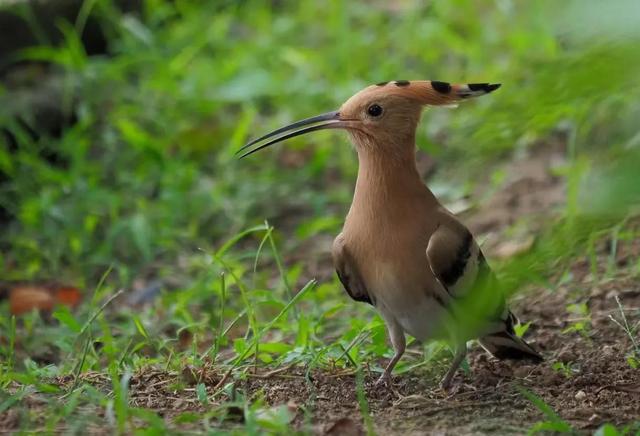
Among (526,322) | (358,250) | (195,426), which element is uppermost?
(358,250)

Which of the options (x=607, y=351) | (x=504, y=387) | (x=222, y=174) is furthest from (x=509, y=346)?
(x=222, y=174)

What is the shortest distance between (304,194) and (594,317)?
225 cm

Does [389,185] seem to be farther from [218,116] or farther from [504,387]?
[218,116]

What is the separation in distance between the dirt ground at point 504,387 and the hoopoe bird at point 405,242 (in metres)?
0.10

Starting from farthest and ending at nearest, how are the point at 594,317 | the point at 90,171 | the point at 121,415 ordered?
1. the point at 90,171
2. the point at 594,317
3. the point at 121,415

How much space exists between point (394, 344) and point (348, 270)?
25 centimetres

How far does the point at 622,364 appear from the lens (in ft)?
9.98

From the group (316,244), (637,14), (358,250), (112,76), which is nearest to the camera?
(637,14)

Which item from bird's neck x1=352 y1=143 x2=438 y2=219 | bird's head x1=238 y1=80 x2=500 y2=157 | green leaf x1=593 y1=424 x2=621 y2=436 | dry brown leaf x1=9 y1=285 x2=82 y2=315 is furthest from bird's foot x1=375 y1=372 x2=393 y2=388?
dry brown leaf x1=9 y1=285 x2=82 y2=315

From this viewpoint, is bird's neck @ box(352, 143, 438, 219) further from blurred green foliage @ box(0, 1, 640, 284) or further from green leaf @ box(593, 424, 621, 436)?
blurred green foliage @ box(0, 1, 640, 284)

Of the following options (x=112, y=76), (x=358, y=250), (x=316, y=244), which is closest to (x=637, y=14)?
(x=358, y=250)

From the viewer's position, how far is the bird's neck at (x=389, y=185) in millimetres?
2912

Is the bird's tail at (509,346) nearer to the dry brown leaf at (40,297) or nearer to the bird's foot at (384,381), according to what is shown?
the bird's foot at (384,381)

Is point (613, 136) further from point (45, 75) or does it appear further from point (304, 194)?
point (45, 75)
